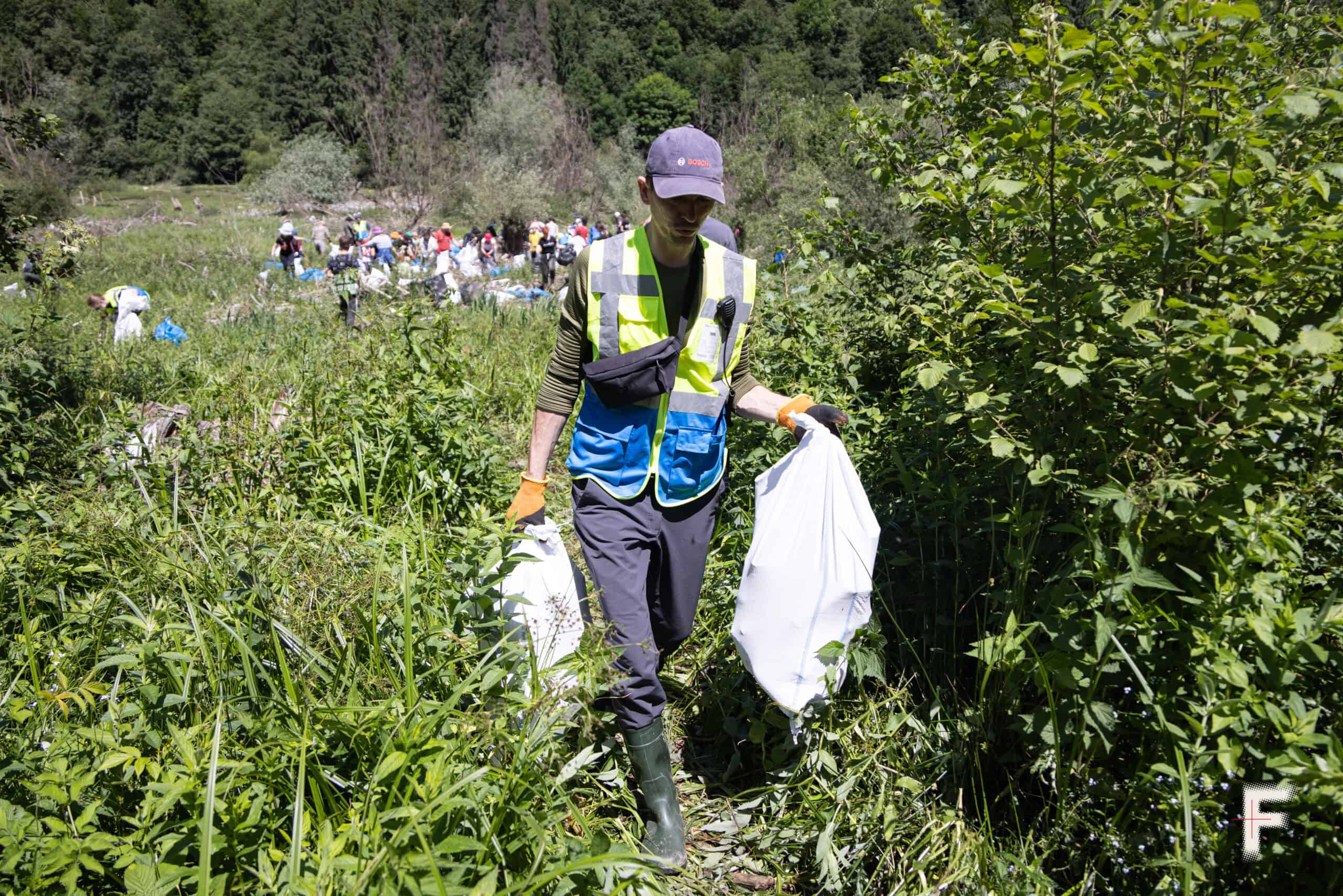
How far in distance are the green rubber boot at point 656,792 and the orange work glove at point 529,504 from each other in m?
0.65

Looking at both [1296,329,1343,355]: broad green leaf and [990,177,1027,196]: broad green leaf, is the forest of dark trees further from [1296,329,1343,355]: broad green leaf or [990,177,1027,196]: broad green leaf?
[1296,329,1343,355]: broad green leaf

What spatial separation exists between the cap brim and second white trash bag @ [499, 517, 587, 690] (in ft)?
3.23

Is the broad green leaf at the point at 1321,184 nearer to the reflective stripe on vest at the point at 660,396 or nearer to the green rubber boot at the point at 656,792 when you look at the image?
the reflective stripe on vest at the point at 660,396

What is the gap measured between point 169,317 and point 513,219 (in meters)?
15.9

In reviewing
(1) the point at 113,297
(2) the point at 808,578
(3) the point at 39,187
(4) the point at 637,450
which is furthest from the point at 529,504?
(3) the point at 39,187

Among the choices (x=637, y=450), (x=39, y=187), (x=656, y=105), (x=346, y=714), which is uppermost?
(x=656, y=105)

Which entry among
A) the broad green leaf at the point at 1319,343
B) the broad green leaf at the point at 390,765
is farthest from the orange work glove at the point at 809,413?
the broad green leaf at the point at 390,765

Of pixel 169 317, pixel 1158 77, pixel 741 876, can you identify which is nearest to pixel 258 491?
pixel 741 876

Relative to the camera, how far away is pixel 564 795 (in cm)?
190

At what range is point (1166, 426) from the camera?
6.18 ft

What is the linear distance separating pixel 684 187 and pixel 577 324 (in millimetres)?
504

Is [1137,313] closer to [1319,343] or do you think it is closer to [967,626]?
[1319,343]

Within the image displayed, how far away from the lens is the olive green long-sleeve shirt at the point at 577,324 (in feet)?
8.00

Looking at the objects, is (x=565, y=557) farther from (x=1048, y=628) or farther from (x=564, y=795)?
(x=1048, y=628)
